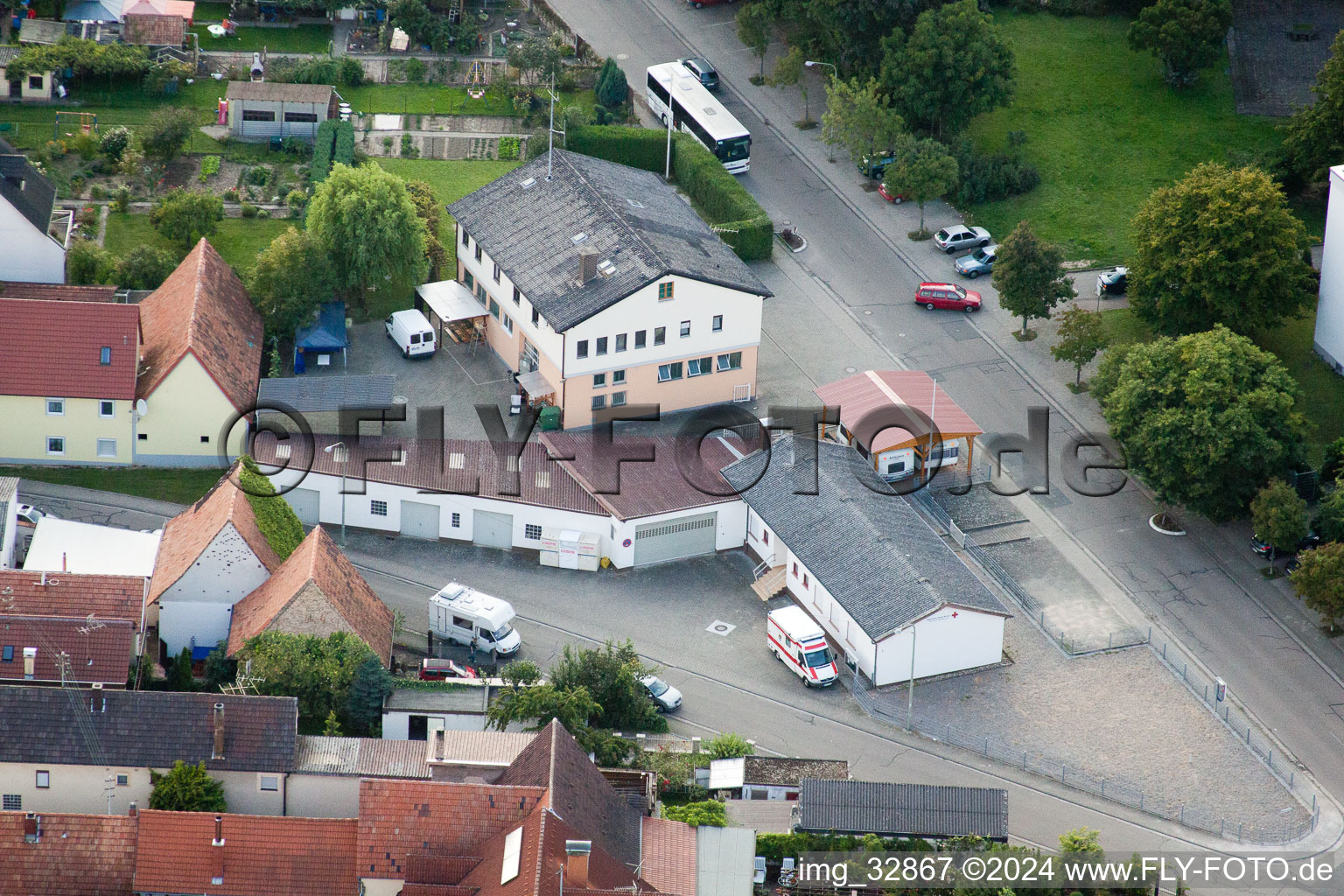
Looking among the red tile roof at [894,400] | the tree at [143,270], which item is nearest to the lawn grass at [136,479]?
the tree at [143,270]

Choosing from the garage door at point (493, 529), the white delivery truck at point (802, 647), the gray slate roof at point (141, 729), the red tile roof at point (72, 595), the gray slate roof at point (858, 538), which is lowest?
the white delivery truck at point (802, 647)

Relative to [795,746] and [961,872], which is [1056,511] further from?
[961,872]

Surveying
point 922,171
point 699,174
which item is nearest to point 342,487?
point 699,174

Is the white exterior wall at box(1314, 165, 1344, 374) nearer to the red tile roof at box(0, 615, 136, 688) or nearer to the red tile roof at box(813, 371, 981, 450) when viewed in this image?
the red tile roof at box(813, 371, 981, 450)

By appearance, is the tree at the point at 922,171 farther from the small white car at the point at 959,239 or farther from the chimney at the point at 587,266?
the chimney at the point at 587,266

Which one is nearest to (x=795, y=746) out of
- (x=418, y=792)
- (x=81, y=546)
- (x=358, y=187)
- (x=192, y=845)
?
(x=418, y=792)

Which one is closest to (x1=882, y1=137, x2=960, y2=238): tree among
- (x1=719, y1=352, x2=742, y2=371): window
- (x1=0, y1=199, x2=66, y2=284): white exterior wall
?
(x1=719, y1=352, x2=742, y2=371): window

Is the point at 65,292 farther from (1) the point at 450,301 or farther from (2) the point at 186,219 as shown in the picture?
(1) the point at 450,301

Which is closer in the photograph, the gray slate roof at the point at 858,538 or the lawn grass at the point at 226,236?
the gray slate roof at the point at 858,538
